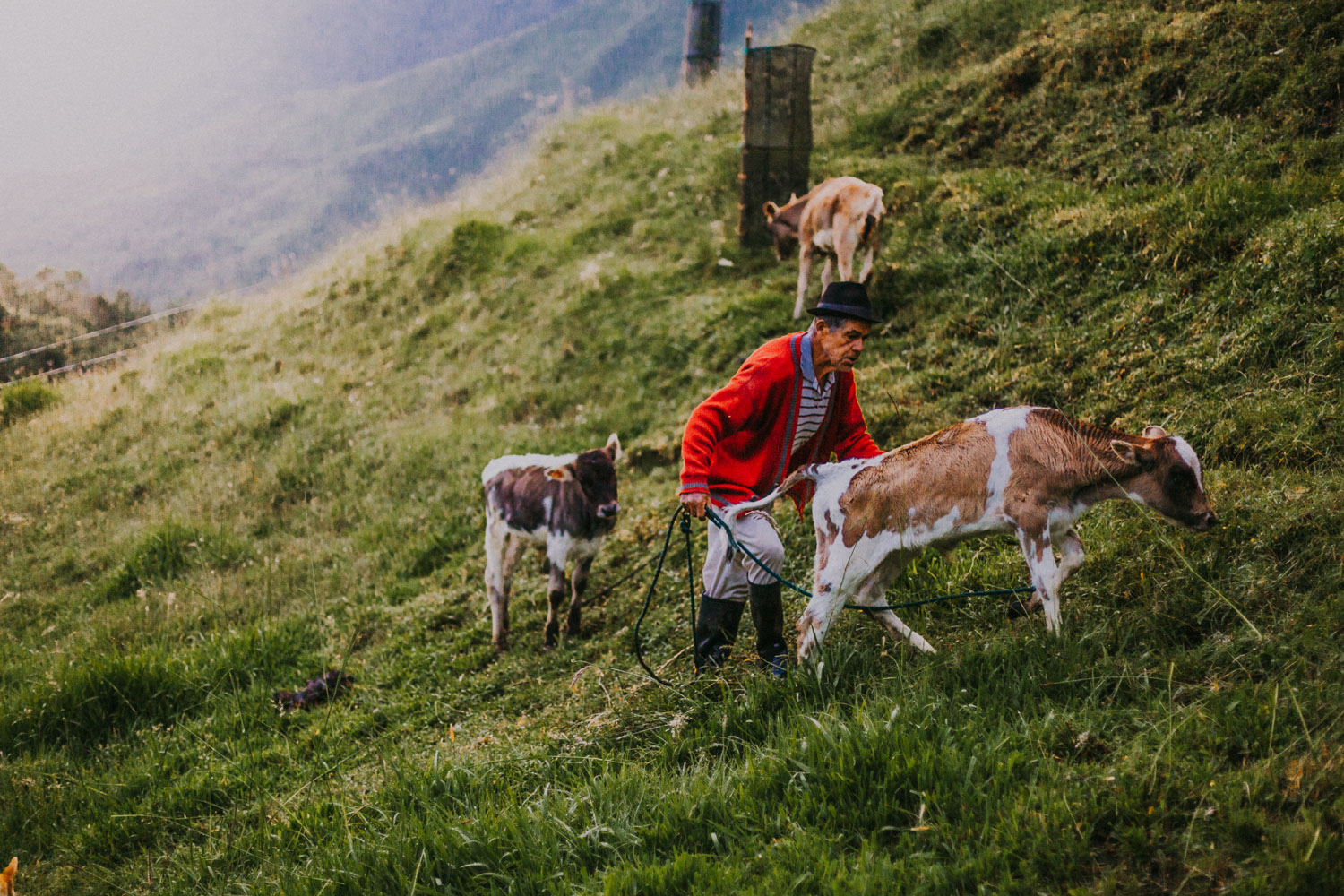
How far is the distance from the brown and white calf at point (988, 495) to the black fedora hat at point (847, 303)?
2.49 feet

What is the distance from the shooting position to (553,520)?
22.6ft

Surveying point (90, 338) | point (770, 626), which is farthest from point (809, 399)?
point (90, 338)

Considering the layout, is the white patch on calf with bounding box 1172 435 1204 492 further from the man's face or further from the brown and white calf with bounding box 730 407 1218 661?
the man's face

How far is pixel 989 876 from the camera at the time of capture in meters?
2.87

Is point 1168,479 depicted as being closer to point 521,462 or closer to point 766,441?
point 766,441

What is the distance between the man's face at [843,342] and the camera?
14.9 feet

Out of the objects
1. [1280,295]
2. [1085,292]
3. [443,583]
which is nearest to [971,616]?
[1280,295]

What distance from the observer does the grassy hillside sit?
323 cm

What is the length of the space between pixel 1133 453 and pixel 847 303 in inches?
62.0

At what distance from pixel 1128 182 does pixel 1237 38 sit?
1957 mm

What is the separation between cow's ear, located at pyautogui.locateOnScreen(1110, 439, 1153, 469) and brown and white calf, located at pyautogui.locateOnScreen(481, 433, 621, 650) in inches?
146

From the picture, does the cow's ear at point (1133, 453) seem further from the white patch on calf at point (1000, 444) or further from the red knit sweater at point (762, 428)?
the red knit sweater at point (762, 428)

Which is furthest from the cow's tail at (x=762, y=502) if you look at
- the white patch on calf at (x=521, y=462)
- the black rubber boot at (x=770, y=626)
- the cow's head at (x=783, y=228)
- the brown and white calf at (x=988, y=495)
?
the cow's head at (x=783, y=228)

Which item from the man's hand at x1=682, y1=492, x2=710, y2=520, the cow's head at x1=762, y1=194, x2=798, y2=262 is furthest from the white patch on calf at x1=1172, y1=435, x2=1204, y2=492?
the cow's head at x1=762, y1=194, x2=798, y2=262
